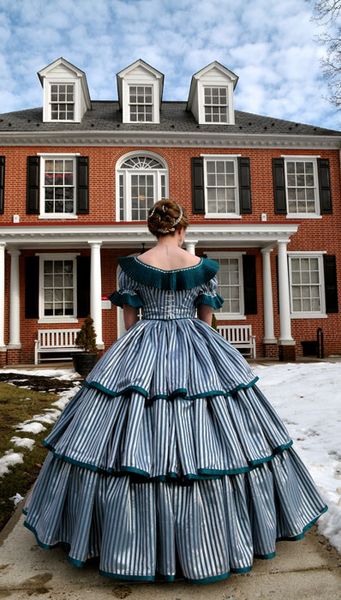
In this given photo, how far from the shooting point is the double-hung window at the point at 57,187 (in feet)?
43.4

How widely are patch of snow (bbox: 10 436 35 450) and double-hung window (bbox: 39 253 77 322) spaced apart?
28.7 ft

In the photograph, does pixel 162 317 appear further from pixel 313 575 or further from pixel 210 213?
pixel 210 213

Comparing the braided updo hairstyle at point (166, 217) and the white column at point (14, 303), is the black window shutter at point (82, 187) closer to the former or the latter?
the white column at point (14, 303)

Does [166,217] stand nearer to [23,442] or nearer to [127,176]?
[23,442]

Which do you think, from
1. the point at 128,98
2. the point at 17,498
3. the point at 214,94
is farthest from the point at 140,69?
the point at 17,498

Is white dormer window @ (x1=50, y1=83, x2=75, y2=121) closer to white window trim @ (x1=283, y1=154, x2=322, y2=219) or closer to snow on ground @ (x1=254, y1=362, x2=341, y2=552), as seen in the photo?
white window trim @ (x1=283, y1=154, x2=322, y2=219)

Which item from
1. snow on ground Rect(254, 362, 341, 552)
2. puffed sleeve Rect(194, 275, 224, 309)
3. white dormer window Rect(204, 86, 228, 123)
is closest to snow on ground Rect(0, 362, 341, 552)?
snow on ground Rect(254, 362, 341, 552)

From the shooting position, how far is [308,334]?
13508 mm

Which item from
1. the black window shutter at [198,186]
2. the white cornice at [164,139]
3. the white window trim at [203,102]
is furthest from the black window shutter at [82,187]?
the white window trim at [203,102]

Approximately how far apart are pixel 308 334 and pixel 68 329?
22.2 feet

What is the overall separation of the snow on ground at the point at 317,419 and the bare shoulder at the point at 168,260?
61.3 inches

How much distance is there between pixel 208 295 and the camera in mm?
2600

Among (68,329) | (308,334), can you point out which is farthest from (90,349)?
(308,334)

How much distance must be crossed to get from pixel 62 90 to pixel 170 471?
47.6ft
